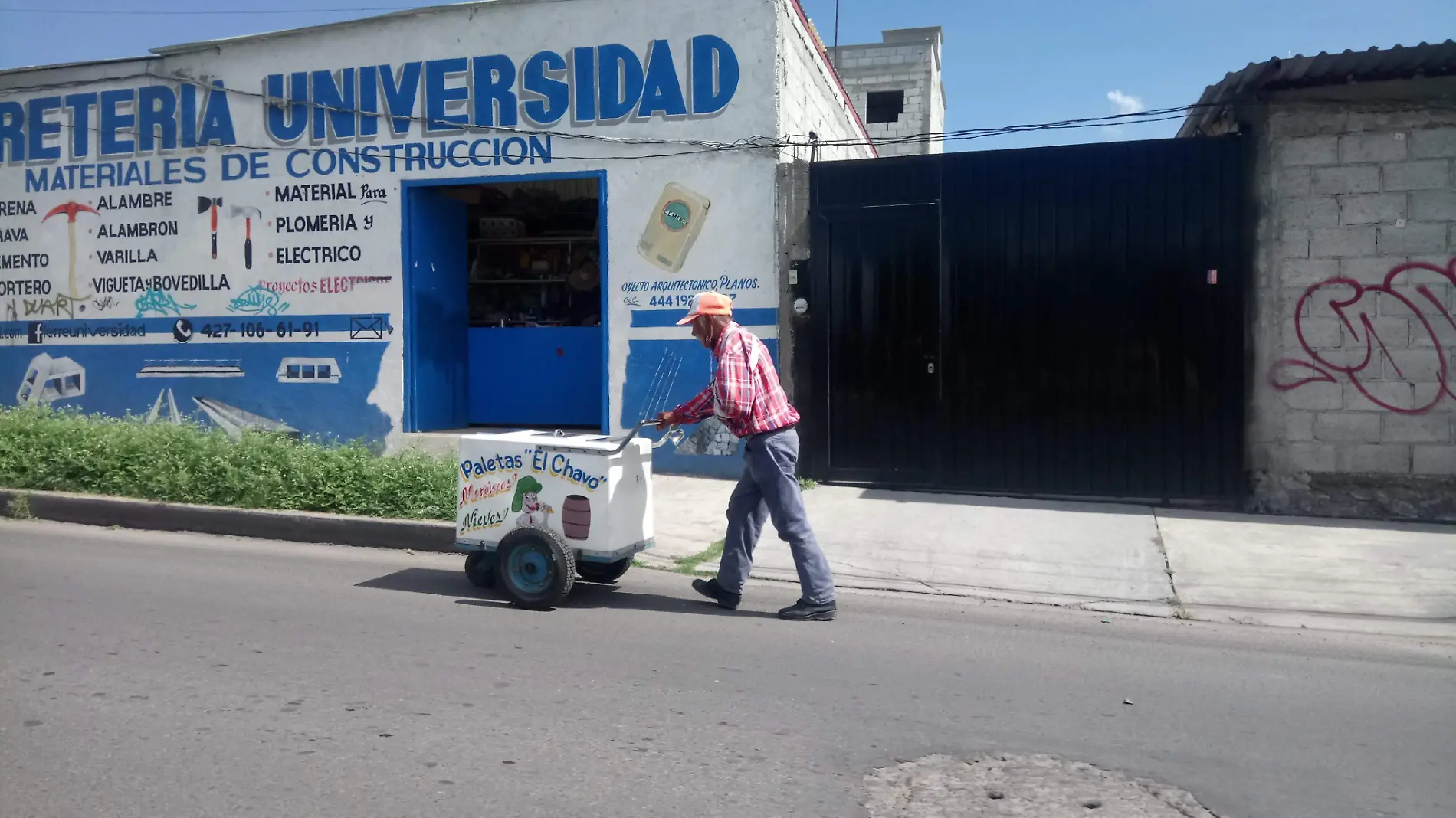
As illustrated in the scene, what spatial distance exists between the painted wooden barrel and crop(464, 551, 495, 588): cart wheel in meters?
0.62

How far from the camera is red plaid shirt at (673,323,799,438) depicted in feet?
19.5

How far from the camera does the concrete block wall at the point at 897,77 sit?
93.4ft

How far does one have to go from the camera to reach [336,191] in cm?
1182

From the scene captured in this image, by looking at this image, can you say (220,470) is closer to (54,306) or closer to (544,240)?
(544,240)

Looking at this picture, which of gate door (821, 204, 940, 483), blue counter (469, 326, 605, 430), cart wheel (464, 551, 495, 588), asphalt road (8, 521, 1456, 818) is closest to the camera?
asphalt road (8, 521, 1456, 818)

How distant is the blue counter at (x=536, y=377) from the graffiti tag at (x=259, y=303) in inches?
82.2

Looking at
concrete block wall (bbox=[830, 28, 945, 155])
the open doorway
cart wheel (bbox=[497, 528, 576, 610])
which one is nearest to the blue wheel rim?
cart wheel (bbox=[497, 528, 576, 610])

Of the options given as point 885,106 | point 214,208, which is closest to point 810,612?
point 214,208

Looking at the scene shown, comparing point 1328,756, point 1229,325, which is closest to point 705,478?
point 1229,325

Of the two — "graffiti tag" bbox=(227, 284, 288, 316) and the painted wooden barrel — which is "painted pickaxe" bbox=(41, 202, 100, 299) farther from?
the painted wooden barrel

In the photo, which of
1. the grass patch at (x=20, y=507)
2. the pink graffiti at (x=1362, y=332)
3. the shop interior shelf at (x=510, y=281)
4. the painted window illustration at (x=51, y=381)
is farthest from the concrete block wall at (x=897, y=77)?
the grass patch at (x=20, y=507)

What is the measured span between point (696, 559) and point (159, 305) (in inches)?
324

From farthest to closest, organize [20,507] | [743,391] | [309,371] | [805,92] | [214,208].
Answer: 1. [214,208]
2. [309,371]
3. [805,92]
4. [20,507]
5. [743,391]

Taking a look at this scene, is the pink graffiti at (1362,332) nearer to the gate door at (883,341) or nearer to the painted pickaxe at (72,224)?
the gate door at (883,341)
